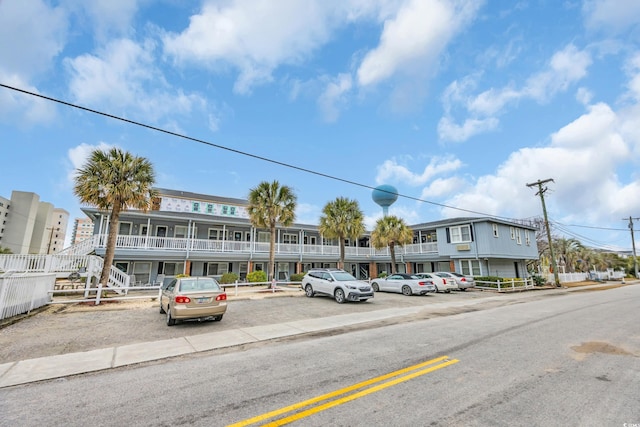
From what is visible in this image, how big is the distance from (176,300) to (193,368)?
4.01 meters

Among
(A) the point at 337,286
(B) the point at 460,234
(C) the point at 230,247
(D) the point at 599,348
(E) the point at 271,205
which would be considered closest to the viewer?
(D) the point at 599,348

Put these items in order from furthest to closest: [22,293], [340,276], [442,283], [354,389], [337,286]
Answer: [442,283]
[340,276]
[337,286]
[22,293]
[354,389]

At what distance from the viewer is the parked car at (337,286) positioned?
49.1ft

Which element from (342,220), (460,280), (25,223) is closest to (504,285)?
(460,280)

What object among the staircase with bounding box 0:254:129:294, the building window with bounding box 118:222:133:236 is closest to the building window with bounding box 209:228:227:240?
the building window with bounding box 118:222:133:236

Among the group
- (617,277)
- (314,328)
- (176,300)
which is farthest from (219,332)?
(617,277)

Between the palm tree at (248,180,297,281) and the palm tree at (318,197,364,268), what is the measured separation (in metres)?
3.96

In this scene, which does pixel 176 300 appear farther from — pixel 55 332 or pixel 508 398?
pixel 508 398

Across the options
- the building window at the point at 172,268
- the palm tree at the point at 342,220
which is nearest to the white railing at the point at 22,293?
the building window at the point at 172,268

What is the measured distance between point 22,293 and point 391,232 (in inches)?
970

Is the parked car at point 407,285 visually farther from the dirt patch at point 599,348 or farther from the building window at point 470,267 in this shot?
the dirt patch at point 599,348

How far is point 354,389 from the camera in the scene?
14.6 feet

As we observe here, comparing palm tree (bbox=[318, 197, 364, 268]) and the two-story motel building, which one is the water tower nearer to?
the two-story motel building

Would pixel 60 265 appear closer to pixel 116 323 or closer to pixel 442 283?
pixel 116 323
